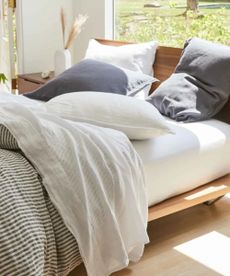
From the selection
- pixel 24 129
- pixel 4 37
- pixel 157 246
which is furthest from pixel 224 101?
pixel 4 37

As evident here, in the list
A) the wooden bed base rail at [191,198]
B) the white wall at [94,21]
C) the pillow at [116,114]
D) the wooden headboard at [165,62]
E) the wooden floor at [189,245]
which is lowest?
the wooden floor at [189,245]

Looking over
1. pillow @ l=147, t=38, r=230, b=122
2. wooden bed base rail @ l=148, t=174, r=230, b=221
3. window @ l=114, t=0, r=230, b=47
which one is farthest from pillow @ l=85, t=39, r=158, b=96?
wooden bed base rail @ l=148, t=174, r=230, b=221

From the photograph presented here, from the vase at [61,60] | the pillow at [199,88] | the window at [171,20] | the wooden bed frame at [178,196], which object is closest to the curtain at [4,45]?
the vase at [61,60]

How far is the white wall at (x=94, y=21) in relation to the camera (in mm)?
4172

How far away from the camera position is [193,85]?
2.63 m

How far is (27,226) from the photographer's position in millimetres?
1407

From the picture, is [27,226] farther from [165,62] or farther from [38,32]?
[38,32]

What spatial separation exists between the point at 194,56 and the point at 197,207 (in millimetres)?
890

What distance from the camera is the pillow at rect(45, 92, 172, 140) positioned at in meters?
2.03

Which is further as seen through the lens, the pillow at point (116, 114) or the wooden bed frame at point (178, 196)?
the wooden bed frame at point (178, 196)

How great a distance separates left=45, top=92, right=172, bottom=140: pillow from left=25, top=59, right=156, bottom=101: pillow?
24.5 inches

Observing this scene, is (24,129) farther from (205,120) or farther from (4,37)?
(4,37)

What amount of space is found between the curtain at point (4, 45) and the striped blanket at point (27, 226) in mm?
3066

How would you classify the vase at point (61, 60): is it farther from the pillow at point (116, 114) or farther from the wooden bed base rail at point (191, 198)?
the wooden bed base rail at point (191, 198)
